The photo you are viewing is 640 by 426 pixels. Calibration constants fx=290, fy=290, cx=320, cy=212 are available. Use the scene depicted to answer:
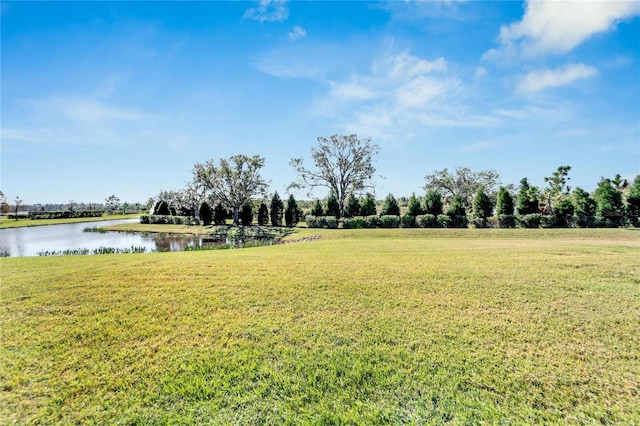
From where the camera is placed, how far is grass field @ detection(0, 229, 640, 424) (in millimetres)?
2895

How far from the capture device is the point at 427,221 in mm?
24438

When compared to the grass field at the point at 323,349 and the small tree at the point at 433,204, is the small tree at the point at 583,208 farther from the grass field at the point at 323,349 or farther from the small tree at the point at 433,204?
the grass field at the point at 323,349

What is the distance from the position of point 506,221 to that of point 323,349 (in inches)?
971

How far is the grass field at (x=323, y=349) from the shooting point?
2.89 meters

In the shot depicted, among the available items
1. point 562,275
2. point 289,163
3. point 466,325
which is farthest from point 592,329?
point 289,163

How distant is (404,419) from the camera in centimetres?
275

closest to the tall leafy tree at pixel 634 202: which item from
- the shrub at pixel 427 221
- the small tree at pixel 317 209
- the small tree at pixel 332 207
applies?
the shrub at pixel 427 221

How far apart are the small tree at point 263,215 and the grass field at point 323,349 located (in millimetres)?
28411

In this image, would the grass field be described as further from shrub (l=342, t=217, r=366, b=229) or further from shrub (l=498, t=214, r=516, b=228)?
shrub (l=342, t=217, r=366, b=229)

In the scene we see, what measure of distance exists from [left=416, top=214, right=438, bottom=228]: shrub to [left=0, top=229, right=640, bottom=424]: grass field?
1753cm

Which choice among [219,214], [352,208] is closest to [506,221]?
[352,208]

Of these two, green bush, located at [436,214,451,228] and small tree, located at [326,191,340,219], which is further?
small tree, located at [326,191,340,219]

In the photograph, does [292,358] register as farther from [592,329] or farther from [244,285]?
[592,329]

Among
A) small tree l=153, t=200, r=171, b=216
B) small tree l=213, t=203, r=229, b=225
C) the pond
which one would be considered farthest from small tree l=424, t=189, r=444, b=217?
small tree l=153, t=200, r=171, b=216
